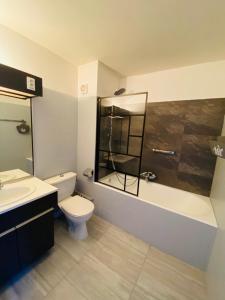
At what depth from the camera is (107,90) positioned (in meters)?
2.30

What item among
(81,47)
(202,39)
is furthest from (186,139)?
(81,47)

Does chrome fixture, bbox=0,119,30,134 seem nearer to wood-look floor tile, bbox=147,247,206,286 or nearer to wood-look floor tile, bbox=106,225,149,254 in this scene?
wood-look floor tile, bbox=106,225,149,254

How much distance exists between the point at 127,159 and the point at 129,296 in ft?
5.66

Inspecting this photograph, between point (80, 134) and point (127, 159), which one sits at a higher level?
point (80, 134)

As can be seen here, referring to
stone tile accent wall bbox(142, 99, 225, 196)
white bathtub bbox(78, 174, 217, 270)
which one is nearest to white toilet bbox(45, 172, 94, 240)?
white bathtub bbox(78, 174, 217, 270)

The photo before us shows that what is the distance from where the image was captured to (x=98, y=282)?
4.41 feet

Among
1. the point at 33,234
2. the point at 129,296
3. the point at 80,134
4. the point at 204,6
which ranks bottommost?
the point at 129,296

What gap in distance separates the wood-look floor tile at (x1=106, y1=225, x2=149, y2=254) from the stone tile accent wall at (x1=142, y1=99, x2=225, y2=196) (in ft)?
3.32

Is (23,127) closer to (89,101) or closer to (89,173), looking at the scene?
(89,101)

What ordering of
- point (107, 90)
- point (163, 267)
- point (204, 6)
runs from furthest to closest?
point (107, 90) < point (163, 267) < point (204, 6)

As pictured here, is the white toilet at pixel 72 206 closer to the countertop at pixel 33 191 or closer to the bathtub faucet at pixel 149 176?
the countertop at pixel 33 191

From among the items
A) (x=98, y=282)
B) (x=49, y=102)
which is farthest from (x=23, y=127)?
(x=98, y=282)

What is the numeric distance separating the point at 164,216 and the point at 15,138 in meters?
1.97

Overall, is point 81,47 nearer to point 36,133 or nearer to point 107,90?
point 107,90
